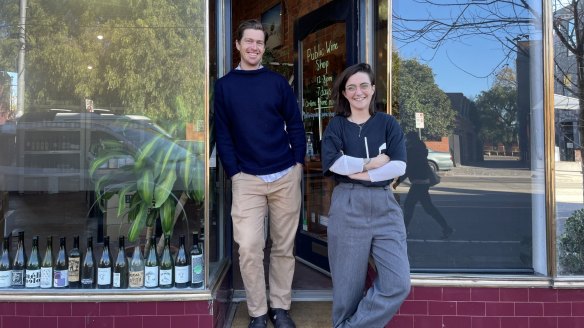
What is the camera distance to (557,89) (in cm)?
320

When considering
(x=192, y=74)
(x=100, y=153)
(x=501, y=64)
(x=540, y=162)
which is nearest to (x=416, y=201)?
(x=540, y=162)

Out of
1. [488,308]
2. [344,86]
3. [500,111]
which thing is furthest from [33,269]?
[500,111]

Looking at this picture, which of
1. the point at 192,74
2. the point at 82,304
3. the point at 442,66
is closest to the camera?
the point at 82,304

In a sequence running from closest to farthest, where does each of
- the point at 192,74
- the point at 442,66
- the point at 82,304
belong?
the point at 82,304 < the point at 192,74 < the point at 442,66

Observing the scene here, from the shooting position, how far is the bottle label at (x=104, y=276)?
9.84 ft

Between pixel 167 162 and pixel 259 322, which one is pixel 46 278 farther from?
pixel 259 322

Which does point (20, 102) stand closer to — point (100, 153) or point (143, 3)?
point (100, 153)

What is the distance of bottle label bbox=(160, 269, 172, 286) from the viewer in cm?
296

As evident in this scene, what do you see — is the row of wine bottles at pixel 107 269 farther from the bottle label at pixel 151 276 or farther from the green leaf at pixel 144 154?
the green leaf at pixel 144 154

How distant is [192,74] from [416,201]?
5.65 ft

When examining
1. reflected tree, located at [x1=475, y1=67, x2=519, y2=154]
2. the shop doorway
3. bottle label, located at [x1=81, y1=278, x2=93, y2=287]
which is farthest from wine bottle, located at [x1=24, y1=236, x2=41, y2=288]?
reflected tree, located at [x1=475, y1=67, x2=519, y2=154]

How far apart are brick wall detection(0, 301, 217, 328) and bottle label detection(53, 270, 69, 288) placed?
0.38 ft

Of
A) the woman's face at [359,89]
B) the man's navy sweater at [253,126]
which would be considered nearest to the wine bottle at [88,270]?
the man's navy sweater at [253,126]

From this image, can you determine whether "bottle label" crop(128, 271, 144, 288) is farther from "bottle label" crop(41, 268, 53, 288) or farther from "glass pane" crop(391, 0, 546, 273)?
"glass pane" crop(391, 0, 546, 273)
